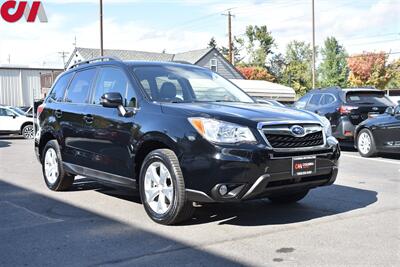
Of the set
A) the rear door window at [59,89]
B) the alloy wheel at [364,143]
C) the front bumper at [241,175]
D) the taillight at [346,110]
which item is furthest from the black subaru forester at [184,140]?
the taillight at [346,110]

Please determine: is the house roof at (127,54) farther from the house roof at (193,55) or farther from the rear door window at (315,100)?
the rear door window at (315,100)

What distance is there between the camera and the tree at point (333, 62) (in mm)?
79800

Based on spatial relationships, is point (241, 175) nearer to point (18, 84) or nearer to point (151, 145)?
point (151, 145)

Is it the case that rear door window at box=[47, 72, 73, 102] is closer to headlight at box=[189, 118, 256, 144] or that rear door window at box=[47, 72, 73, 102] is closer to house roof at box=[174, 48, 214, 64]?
headlight at box=[189, 118, 256, 144]

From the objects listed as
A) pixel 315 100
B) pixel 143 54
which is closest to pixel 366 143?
pixel 315 100

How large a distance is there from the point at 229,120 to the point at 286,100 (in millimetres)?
36869

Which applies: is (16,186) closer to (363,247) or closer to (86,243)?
(86,243)

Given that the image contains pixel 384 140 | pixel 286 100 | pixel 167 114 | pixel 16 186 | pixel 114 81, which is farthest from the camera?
pixel 286 100

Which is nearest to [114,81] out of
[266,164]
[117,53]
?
[266,164]

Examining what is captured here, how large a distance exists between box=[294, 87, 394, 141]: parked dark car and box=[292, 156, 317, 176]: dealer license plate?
863 centimetres

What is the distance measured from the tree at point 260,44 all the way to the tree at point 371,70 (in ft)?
52.4

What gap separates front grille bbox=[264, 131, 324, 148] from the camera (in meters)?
5.16

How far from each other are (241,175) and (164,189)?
0.94 meters

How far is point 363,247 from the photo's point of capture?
185 inches
